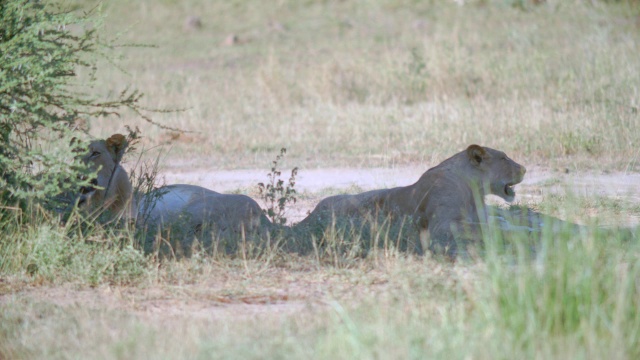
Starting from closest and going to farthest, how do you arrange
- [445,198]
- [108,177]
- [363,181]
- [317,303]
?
[317,303] → [108,177] → [445,198] → [363,181]

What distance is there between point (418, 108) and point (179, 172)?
4.09 metres

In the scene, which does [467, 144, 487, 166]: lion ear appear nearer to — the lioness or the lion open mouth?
the lioness

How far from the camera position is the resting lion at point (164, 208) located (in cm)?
660

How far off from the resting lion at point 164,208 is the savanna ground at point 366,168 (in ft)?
1.85

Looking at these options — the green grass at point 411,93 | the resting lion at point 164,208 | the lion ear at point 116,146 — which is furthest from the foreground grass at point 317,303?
the green grass at point 411,93

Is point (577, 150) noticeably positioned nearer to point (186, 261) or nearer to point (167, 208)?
point (167, 208)

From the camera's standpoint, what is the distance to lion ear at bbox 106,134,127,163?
273 inches

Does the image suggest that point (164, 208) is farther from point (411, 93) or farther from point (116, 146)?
point (411, 93)

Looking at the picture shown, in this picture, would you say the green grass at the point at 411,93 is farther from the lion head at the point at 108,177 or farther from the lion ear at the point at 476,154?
the lion ear at the point at 476,154

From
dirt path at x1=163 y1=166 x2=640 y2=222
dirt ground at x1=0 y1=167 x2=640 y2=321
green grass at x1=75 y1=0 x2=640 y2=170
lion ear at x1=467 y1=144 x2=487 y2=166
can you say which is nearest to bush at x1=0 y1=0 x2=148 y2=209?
green grass at x1=75 y1=0 x2=640 y2=170

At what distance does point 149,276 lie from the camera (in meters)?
5.49

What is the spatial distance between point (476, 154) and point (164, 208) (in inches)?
100

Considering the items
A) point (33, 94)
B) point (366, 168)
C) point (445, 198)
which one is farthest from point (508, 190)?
point (33, 94)

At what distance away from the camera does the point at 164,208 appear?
738 cm
